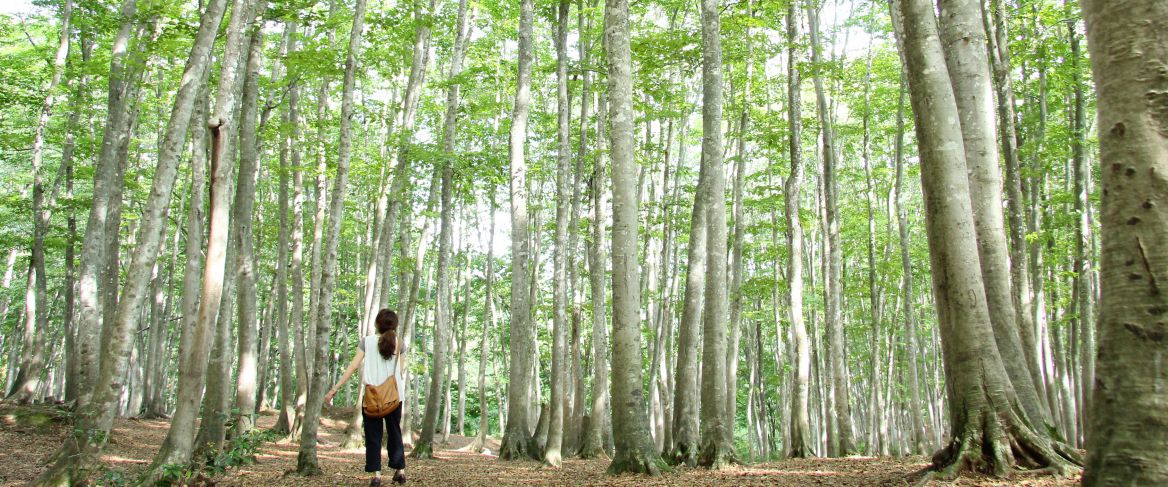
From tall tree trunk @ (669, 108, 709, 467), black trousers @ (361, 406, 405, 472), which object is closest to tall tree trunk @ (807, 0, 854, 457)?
tall tree trunk @ (669, 108, 709, 467)

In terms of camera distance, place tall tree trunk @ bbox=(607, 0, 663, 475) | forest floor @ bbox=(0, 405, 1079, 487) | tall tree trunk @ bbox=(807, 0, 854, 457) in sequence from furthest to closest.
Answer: tall tree trunk @ bbox=(807, 0, 854, 457) → tall tree trunk @ bbox=(607, 0, 663, 475) → forest floor @ bbox=(0, 405, 1079, 487)

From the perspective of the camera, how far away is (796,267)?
12.9 metres

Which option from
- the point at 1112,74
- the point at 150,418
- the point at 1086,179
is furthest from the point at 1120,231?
the point at 150,418

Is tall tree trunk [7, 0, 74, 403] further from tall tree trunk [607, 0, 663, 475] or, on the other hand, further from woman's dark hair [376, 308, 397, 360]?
tall tree trunk [607, 0, 663, 475]

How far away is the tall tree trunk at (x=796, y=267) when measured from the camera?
38.2ft

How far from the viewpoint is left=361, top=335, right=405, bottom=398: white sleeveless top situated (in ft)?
20.5

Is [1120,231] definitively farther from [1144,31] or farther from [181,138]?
[181,138]

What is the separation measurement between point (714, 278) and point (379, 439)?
15.4 ft

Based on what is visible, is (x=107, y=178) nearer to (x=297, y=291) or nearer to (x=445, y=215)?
(x=297, y=291)

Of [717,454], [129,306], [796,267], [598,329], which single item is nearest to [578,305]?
[598,329]

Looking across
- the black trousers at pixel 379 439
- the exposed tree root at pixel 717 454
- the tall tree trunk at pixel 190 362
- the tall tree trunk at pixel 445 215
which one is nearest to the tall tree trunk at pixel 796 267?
the exposed tree root at pixel 717 454

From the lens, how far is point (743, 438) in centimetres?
5122

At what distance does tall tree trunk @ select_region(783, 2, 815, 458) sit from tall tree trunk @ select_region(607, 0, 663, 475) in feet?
17.3

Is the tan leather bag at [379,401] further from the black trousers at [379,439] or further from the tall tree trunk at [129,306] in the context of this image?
the tall tree trunk at [129,306]
